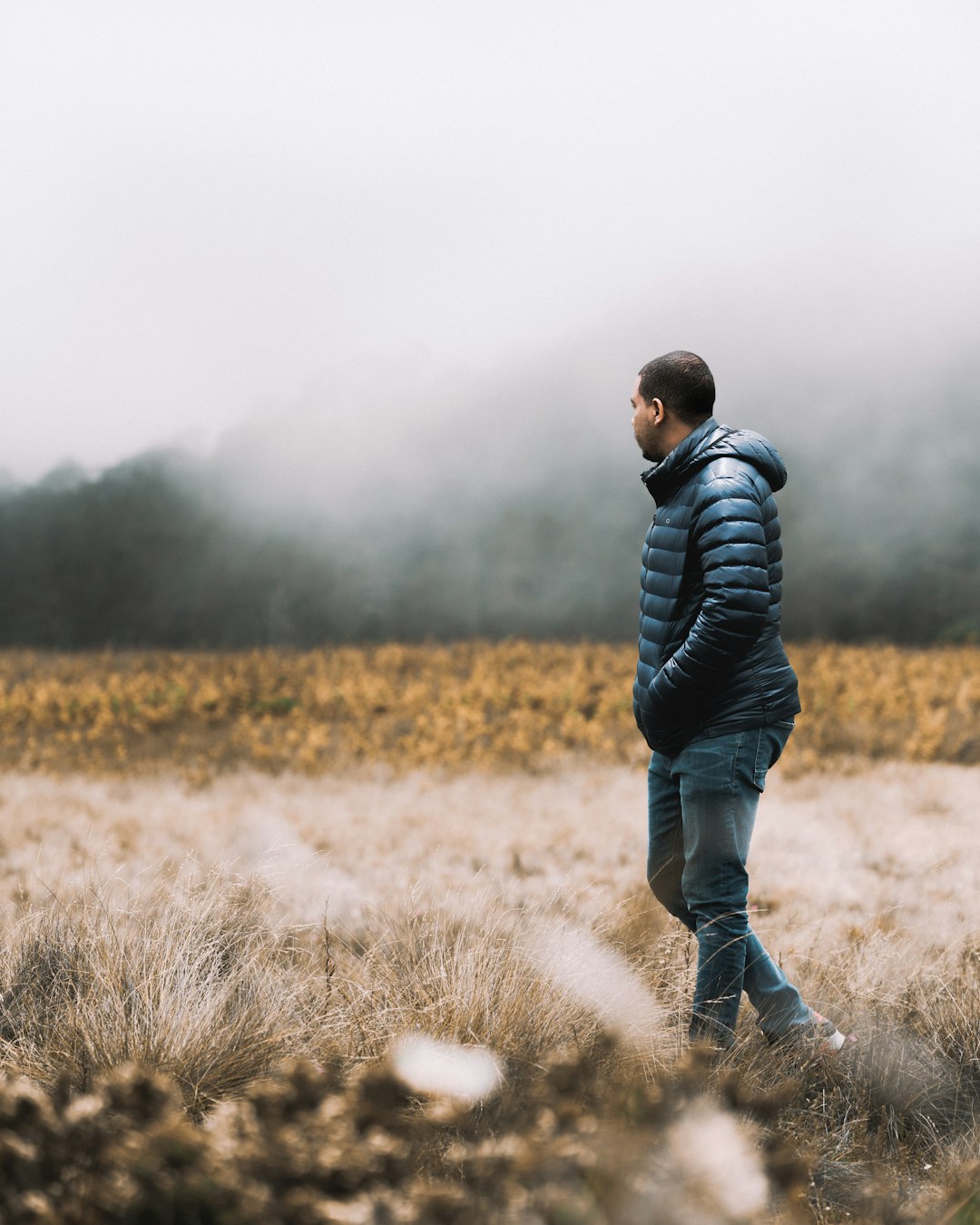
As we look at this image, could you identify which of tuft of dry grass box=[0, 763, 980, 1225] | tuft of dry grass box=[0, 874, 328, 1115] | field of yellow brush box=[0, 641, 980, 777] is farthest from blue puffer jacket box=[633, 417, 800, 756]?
Result: field of yellow brush box=[0, 641, 980, 777]

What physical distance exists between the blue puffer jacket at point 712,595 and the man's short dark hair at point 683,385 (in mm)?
54

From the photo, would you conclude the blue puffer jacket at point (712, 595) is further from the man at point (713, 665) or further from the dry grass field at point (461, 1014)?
the dry grass field at point (461, 1014)

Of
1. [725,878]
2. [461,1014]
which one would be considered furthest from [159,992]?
[725,878]

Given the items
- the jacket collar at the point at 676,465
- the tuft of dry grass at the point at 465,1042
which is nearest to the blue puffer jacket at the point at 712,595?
the jacket collar at the point at 676,465

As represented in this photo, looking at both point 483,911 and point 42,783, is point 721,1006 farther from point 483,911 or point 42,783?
point 42,783

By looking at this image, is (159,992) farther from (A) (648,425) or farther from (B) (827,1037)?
(A) (648,425)

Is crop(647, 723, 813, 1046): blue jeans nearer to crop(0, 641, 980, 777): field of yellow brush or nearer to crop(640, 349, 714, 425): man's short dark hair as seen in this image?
crop(640, 349, 714, 425): man's short dark hair

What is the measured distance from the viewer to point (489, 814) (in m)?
6.57

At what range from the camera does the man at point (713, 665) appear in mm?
2445

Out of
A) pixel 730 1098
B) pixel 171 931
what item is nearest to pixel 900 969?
pixel 730 1098

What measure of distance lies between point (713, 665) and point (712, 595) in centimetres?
18

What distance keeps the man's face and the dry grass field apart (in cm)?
150

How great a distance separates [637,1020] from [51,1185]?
62.1 inches

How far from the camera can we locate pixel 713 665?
245 cm
